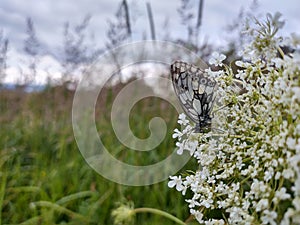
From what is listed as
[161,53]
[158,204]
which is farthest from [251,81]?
[161,53]

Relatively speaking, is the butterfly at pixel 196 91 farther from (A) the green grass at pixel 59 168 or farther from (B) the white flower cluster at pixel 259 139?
(A) the green grass at pixel 59 168

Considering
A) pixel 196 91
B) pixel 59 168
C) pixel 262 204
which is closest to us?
pixel 262 204

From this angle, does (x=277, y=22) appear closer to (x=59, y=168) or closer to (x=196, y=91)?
(x=196, y=91)

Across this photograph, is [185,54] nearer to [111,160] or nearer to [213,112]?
[111,160]

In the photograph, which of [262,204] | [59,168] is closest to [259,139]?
[262,204]

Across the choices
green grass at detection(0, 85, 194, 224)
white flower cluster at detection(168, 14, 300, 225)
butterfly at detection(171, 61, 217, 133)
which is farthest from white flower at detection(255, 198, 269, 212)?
green grass at detection(0, 85, 194, 224)

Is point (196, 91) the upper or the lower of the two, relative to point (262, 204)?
upper

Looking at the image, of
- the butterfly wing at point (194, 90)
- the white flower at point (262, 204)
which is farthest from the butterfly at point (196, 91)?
the white flower at point (262, 204)

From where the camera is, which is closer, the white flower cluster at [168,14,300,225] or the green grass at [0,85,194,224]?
the white flower cluster at [168,14,300,225]

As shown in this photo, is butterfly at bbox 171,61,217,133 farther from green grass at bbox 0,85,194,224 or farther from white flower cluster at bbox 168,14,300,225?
green grass at bbox 0,85,194,224
